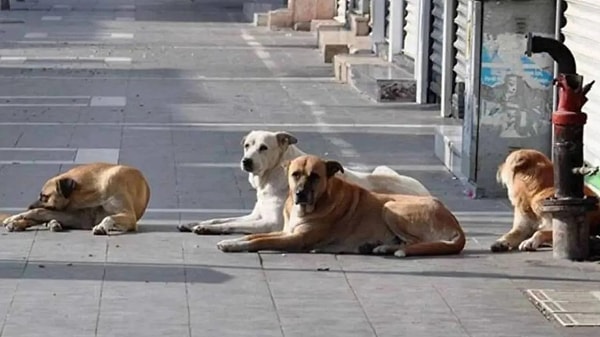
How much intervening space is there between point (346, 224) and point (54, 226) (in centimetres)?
207

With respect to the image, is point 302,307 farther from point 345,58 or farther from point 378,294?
point 345,58

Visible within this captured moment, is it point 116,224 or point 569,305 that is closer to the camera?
point 569,305

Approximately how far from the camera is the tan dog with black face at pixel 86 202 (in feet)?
34.9

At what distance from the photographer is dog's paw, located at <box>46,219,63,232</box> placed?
1061cm

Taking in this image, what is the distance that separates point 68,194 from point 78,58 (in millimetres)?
14659

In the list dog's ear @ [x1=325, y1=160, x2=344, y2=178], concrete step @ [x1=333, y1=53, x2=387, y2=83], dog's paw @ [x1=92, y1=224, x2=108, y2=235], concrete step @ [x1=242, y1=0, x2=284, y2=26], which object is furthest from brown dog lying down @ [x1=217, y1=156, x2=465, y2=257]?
concrete step @ [x1=242, y1=0, x2=284, y2=26]

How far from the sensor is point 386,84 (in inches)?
760

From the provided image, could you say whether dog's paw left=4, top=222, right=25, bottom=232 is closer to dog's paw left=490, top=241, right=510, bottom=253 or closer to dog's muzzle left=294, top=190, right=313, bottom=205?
dog's muzzle left=294, top=190, right=313, bottom=205

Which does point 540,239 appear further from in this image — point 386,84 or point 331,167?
point 386,84

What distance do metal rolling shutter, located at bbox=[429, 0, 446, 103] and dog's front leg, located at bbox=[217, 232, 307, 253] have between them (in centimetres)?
883

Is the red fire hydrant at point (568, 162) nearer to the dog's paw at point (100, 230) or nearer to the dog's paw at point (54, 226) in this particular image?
the dog's paw at point (100, 230)

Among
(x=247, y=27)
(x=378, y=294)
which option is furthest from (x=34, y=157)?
(x=247, y=27)

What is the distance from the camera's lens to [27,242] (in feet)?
33.4

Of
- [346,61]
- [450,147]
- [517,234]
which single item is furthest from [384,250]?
[346,61]
